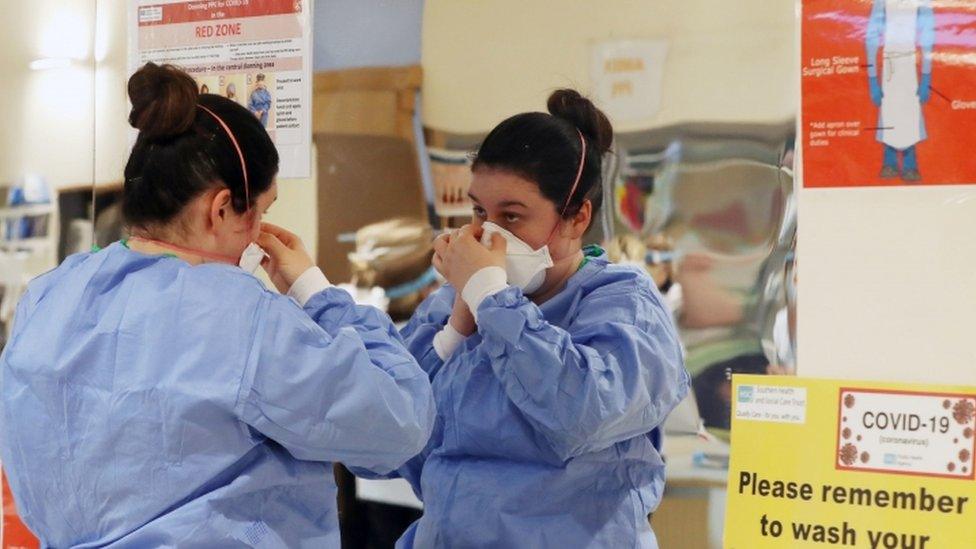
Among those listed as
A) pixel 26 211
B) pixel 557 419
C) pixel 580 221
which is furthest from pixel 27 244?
pixel 557 419

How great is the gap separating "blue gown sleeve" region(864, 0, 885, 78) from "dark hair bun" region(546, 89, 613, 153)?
42 cm

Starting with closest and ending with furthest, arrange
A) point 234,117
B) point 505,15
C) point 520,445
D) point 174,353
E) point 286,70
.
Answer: point 174,353 < point 234,117 < point 520,445 < point 505,15 < point 286,70

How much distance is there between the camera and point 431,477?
168 cm

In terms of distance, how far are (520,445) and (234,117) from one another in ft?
1.97

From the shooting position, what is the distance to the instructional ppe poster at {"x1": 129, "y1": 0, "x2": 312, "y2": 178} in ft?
7.22

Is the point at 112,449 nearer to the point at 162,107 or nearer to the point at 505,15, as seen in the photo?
the point at 162,107

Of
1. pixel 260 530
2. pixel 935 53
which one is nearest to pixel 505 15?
pixel 935 53

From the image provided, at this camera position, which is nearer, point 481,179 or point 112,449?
point 112,449

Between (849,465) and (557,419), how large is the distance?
0.55 meters

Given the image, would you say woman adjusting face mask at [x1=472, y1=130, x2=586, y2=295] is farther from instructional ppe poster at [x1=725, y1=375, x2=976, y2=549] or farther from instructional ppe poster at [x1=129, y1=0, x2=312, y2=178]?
instructional ppe poster at [x1=129, y1=0, x2=312, y2=178]

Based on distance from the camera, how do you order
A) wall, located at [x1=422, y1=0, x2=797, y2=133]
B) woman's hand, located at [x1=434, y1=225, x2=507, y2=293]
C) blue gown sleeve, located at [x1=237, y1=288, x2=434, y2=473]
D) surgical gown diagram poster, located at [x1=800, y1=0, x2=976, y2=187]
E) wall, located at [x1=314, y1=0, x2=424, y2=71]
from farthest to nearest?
wall, located at [x1=314, y1=0, x2=424, y2=71] → wall, located at [x1=422, y1=0, x2=797, y2=133] → surgical gown diagram poster, located at [x1=800, y1=0, x2=976, y2=187] → woman's hand, located at [x1=434, y1=225, x2=507, y2=293] → blue gown sleeve, located at [x1=237, y1=288, x2=434, y2=473]

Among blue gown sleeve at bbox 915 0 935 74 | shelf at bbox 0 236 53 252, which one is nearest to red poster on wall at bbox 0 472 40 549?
shelf at bbox 0 236 53 252

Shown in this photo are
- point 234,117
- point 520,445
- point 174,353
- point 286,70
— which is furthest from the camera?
point 286,70

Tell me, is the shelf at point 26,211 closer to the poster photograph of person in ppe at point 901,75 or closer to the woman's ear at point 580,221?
the woman's ear at point 580,221
